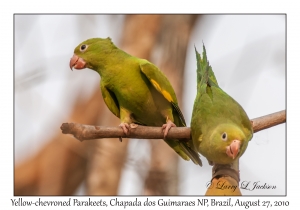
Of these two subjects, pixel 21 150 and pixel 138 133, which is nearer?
pixel 138 133

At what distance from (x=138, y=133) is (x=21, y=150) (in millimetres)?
1454

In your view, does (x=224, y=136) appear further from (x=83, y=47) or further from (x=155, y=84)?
(x=83, y=47)

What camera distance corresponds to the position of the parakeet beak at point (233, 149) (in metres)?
2.61

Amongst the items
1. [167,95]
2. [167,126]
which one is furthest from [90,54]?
[167,126]

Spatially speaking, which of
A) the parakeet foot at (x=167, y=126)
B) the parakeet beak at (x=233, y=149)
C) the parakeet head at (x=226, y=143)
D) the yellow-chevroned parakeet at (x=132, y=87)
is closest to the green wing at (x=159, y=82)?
the yellow-chevroned parakeet at (x=132, y=87)

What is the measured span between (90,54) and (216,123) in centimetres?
114

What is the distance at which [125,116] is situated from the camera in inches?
125

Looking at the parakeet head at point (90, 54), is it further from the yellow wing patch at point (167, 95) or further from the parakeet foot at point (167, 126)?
the parakeet foot at point (167, 126)

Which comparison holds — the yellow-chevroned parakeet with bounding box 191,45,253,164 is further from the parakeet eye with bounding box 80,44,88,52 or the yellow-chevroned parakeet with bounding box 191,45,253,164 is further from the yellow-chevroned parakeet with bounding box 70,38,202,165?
the parakeet eye with bounding box 80,44,88,52

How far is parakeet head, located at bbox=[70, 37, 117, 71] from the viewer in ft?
10.5

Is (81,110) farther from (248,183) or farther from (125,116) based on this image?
(248,183)

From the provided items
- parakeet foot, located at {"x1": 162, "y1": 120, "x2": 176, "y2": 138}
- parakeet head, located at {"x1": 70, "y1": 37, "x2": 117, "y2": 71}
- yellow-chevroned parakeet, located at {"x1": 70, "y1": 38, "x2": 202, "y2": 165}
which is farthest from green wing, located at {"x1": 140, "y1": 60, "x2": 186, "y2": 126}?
parakeet head, located at {"x1": 70, "y1": 37, "x2": 117, "y2": 71}

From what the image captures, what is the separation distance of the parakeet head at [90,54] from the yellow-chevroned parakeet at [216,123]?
75 cm
